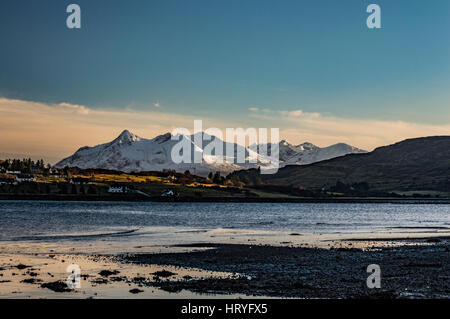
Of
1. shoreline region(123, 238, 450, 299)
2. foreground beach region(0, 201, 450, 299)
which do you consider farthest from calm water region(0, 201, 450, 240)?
shoreline region(123, 238, 450, 299)

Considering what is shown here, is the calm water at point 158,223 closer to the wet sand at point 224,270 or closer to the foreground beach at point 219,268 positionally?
the foreground beach at point 219,268

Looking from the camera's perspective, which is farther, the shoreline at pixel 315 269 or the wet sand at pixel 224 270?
the shoreline at pixel 315 269

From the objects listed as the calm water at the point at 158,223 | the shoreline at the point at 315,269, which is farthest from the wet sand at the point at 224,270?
the calm water at the point at 158,223

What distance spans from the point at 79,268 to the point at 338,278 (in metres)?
17.4

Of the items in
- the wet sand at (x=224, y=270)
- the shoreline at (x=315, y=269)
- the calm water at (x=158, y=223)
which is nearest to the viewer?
the wet sand at (x=224, y=270)

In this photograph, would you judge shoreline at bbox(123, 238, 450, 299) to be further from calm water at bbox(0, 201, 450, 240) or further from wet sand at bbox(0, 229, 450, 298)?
calm water at bbox(0, 201, 450, 240)

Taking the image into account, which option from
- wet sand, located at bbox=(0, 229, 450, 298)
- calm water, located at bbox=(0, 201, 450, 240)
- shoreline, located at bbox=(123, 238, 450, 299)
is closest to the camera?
wet sand, located at bbox=(0, 229, 450, 298)

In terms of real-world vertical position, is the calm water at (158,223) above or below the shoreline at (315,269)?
below

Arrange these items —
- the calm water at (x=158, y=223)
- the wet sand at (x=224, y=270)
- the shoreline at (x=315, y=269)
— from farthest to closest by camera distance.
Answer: the calm water at (x=158, y=223)
the shoreline at (x=315, y=269)
the wet sand at (x=224, y=270)

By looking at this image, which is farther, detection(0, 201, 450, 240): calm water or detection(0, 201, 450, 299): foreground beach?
detection(0, 201, 450, 240): calm water

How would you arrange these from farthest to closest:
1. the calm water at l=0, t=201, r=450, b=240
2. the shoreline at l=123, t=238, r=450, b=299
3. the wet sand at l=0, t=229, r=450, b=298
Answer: the calm water at l=0, t=201, r=450, b=240 → the shoreline at l=123, t=238, r=450, b=299 → the wet sand at l=0, t=229, r=450, b=298

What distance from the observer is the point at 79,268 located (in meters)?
36.9
